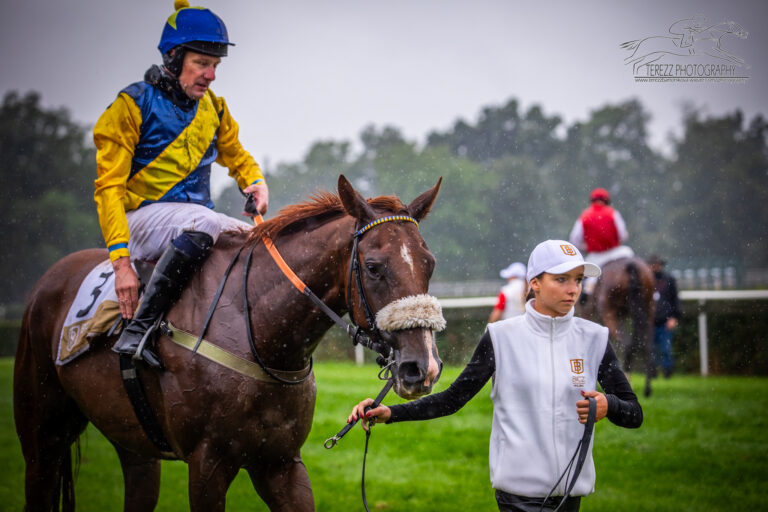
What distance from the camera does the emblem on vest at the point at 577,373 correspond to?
2.35m

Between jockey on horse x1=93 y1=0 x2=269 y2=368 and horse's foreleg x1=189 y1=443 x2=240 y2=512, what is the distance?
0.42 meters

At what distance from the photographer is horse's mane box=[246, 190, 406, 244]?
114 inches

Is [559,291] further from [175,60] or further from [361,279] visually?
[175,60]

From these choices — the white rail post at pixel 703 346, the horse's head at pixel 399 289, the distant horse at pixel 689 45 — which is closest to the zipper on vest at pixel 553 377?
the horse's head at pixel 399 289

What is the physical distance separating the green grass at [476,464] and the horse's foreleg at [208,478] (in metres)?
2.51

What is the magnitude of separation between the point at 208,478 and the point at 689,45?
14.4 ft

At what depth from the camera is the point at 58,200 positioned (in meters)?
16.8

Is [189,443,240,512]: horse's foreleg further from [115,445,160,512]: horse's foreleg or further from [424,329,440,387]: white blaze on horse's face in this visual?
[115,445,160,512]: horse's foreleg

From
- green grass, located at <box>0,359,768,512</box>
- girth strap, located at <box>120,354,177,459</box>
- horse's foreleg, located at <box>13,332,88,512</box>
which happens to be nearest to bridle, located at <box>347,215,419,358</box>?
girth strap, located at <box>120,354,177,459</box>

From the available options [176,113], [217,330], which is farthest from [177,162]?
[217,330]

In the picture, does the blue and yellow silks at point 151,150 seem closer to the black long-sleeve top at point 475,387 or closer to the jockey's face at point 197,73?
the jockey's face at point 197,73

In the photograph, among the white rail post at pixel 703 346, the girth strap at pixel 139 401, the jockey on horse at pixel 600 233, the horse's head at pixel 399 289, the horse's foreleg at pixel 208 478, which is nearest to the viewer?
the horse's head at pixel 399 289

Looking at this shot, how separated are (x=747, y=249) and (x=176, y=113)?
73.3ft

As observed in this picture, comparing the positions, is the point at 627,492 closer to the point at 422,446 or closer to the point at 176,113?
→ the point at 422,446
